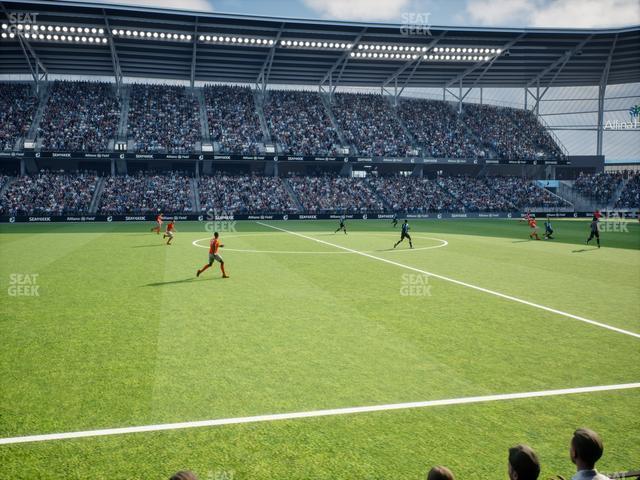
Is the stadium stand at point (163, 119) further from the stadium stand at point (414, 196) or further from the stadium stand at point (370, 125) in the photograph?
the stadium stand at point (414, 196)

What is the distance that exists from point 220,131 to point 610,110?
52.2 meters

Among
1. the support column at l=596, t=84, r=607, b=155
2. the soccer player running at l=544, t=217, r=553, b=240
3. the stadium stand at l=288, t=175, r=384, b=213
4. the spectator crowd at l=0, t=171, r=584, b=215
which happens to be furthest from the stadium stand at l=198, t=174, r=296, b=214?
the support column at l=596, t=84, r=607, b=155

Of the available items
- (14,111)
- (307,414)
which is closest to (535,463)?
(307,414)

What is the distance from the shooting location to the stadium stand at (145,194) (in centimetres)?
4800

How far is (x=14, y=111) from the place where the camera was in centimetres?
5319

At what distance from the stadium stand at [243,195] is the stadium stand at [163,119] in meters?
4.63

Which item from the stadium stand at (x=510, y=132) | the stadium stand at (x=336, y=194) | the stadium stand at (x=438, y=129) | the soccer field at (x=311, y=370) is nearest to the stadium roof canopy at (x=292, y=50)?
the stadium stand at (x=438, y=129)

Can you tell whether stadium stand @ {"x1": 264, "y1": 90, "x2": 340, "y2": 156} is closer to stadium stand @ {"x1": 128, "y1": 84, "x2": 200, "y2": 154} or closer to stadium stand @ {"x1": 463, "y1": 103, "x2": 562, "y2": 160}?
stadium stand @ {"x1": 128, "y1": 84, "x2": 200, "y2": 154}

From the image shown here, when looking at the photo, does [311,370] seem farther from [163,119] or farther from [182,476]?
[163,119]

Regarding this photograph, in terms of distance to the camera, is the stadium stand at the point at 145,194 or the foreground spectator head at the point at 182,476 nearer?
the foreground spectator head at the point at 182,476

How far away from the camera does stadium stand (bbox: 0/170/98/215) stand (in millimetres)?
45416

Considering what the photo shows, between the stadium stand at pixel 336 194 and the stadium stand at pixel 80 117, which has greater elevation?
the stadium stand at pixel 80 117

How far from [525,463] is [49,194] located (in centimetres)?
5213

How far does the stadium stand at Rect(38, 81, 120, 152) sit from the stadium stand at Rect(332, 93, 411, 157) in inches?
1054
